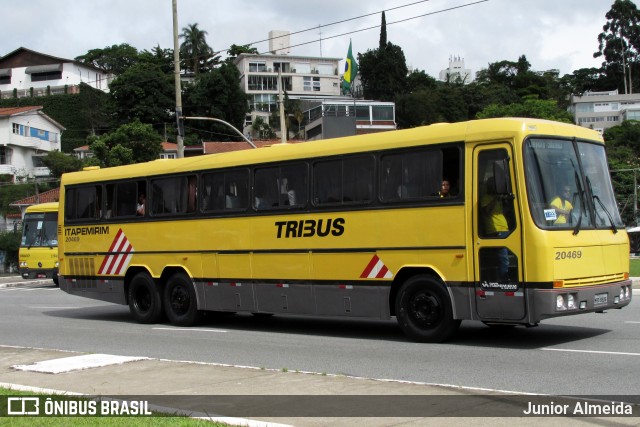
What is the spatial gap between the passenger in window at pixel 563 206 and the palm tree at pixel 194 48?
102 m

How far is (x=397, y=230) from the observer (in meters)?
12.7

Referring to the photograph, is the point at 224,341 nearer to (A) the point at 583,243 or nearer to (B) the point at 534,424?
(A) the point at 583,243

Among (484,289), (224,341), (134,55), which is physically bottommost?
(224,341)

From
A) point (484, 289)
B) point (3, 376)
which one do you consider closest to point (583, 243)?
point (484, 289)

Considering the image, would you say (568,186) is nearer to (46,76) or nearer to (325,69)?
(46,76)

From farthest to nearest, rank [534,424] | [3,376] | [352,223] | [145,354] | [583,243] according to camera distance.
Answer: [352,223] < [145,354] < [583,243] < [3,376] < [534,424]

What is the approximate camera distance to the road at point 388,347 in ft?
30.8

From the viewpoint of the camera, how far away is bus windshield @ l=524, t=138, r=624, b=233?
37.1 ft

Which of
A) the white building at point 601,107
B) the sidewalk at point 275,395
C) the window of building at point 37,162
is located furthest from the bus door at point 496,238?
the white building at point 601,107

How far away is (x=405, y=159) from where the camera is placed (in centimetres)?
1266

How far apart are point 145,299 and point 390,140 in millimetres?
7356

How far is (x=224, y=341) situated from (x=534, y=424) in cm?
789

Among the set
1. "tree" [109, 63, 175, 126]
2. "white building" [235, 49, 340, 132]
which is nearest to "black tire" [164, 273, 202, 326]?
"tree" [109, 63, 175, 126]

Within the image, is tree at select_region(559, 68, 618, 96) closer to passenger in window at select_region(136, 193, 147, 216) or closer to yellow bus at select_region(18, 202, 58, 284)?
yellow bus at select_region(18, 202, 58, 284)
